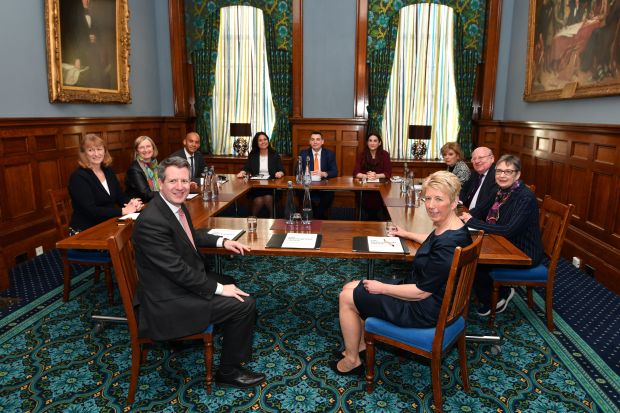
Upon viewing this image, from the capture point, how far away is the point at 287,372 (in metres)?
3.07

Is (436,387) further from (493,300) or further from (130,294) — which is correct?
(130,294)

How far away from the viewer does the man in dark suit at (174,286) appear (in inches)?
100

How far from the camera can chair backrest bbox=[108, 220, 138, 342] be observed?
250 centimetres

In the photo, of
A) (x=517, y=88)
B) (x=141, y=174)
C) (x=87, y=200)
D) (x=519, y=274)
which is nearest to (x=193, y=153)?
(x=141, y=174)

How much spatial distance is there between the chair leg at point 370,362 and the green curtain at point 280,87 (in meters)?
6.16

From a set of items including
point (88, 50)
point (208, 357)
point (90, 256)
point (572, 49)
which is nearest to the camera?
point (208, 357)

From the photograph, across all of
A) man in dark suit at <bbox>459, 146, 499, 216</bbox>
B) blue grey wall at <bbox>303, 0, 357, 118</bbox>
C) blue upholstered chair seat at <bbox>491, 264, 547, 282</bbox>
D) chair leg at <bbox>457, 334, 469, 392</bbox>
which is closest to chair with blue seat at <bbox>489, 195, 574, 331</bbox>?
blue upholstered chair seat at <bbox>491, 264, 547, 282</bbox>

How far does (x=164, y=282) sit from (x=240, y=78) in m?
6.54

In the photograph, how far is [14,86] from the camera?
16.6 ft

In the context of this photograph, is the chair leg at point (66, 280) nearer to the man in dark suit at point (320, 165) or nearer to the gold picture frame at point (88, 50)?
the gold picture frame at point (88, 50)

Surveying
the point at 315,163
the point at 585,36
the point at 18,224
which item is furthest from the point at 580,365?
the point at 18,224

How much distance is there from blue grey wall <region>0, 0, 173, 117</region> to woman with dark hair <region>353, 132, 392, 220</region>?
3.91 metres

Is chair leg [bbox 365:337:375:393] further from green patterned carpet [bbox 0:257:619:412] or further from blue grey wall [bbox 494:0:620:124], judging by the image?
blue grey wall [bbox 494:0:620:124]

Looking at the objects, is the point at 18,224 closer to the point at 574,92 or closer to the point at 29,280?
the point at 29,280
